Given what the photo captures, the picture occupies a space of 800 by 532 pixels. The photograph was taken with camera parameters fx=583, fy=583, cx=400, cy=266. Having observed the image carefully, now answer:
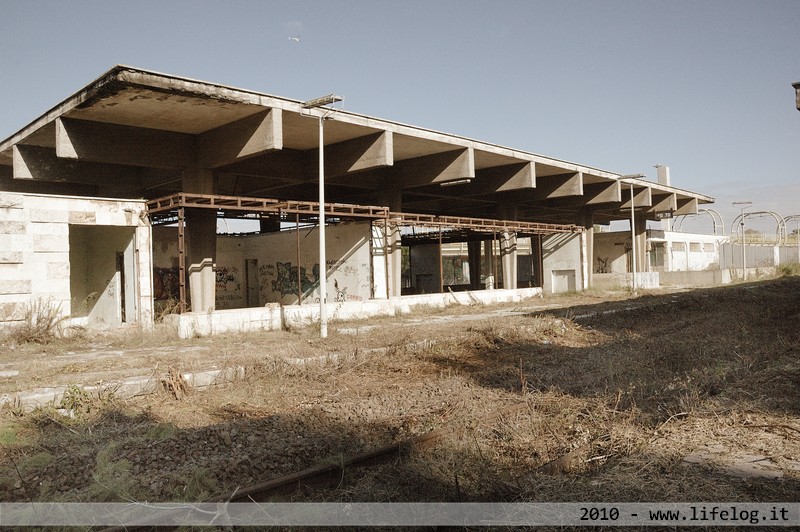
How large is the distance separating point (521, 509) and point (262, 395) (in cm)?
614

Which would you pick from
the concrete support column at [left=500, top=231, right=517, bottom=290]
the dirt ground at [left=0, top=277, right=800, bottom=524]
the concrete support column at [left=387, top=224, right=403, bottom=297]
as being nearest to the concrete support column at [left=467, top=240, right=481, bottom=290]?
the concrete support column at [left=500, top=231, right=517, bottom=290]

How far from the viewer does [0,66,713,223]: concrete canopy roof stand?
57.0 ft

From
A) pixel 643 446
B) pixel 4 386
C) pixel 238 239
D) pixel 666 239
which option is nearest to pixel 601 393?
pixel 643 446

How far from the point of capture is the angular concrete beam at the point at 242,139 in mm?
18266

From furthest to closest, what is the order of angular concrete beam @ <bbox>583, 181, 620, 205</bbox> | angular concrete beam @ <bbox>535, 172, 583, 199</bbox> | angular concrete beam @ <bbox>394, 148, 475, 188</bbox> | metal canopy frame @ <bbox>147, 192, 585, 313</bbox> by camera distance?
angular concrete beam @ <bbox>583, 181, 620, 205</bbox> < angular concrete beam @ <bbox>535, 172, 583, 199</bbox> < angular concrete beam @ <bbox>394, 148, 475, 188</bbox> < metal canopy frame @ <bbox>147, 192, 585, 313</bbox>

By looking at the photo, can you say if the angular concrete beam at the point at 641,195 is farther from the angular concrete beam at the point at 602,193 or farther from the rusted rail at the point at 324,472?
the rusted rail at the point at 324,472

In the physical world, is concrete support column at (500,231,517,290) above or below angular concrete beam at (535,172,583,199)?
below

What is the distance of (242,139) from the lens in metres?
19.3

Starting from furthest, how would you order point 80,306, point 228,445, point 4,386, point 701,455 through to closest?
point 80,306 < point 4,386 < point 228,445 < point 701,455

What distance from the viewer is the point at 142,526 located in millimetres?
4668

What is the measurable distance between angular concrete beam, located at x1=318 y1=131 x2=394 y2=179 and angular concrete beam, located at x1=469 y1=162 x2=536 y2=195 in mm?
9259

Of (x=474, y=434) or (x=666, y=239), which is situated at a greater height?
(x=666, y=239)

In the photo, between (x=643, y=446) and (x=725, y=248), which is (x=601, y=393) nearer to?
(x=643, y=446)

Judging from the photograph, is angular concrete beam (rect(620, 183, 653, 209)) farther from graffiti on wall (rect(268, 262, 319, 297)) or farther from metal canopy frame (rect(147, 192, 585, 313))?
graffiti on wall (rect(268, 262, 319, 297))
